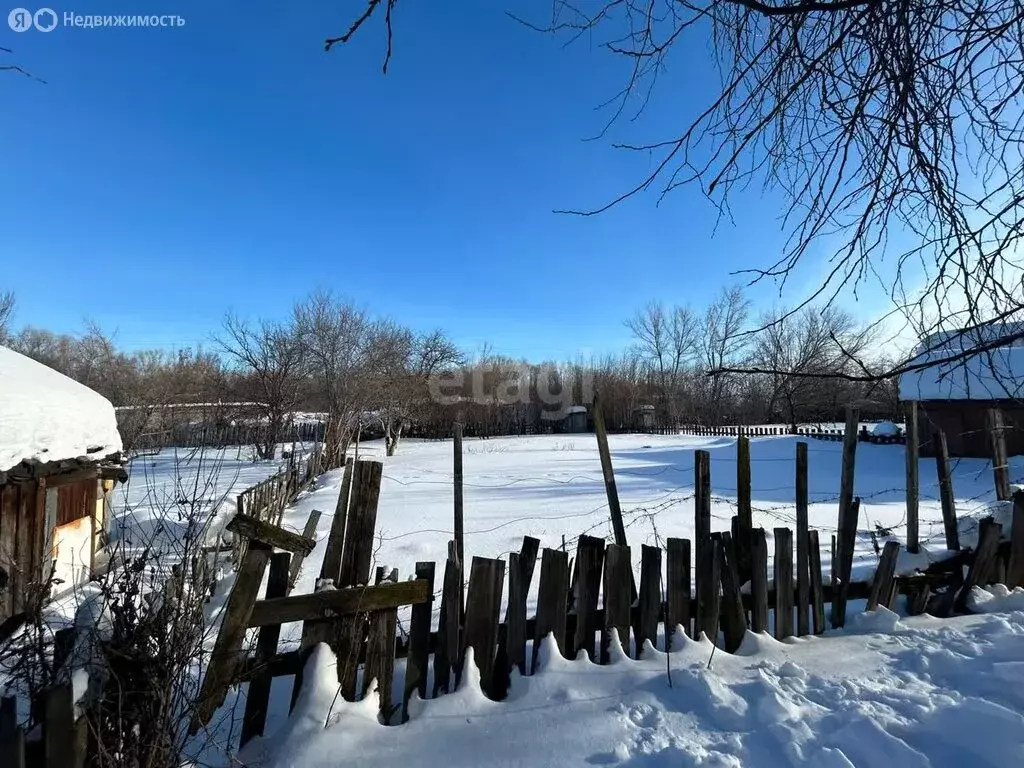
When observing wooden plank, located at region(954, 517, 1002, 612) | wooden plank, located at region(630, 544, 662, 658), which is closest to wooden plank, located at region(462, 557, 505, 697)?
wooden plank, located at region(630, 544, 662, 658)

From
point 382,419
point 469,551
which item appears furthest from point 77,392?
point 382,419

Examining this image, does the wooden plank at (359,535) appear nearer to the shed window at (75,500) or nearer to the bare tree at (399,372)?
the shed window at (75,500)

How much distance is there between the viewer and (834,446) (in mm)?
21656

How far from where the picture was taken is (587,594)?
2.99m

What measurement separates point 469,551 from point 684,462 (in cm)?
1359

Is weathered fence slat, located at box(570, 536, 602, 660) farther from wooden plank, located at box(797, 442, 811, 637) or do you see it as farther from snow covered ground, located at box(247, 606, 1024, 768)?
wooden plank, located at box(797, 442, 811, 637)

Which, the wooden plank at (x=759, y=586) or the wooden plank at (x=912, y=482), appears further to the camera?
the wooden plank at (x=912, y=482)

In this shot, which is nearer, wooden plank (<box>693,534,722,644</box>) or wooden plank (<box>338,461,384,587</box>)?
wooden plank (<box>338,461,384,587</box>)

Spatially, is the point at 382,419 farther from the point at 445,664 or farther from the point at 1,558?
the point at 445,664

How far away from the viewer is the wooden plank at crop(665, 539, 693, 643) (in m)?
3.08

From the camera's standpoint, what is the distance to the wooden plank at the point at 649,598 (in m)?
3.02

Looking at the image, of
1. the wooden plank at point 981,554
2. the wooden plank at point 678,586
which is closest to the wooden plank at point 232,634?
the wooden plank at point 678,586

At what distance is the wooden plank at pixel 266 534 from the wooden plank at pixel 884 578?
377 cm

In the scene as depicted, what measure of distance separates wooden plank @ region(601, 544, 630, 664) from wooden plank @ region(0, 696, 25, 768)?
2448mm
